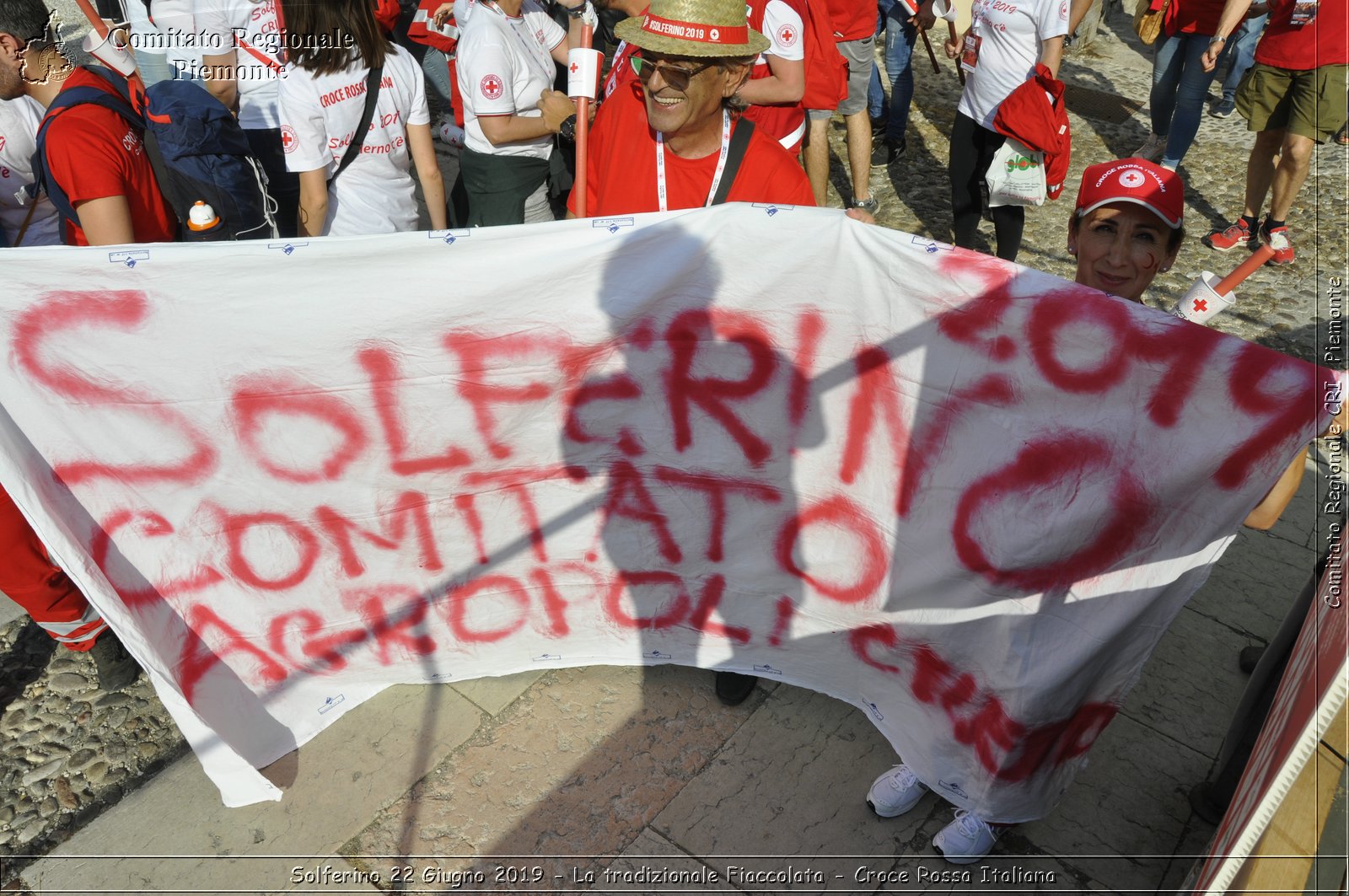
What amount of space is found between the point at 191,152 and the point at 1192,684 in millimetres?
3693

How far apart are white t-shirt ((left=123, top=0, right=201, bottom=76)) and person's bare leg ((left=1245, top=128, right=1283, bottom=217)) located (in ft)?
17.5

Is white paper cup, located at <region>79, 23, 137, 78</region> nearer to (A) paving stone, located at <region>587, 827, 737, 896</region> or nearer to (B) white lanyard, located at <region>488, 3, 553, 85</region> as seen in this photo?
(B) white lanyard, located at <region>488, 3, 553, 85</region>

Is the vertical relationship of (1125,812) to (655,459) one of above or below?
below

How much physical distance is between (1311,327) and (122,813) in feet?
17.7

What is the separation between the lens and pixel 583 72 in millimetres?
2938

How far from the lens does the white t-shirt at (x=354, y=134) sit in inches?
137

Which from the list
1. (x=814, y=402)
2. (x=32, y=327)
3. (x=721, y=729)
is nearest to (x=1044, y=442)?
(x=814, y=402)

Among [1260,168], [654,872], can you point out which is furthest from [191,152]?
[1260,168]

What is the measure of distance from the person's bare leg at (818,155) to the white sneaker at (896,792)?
342cm

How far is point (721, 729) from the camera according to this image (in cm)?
314

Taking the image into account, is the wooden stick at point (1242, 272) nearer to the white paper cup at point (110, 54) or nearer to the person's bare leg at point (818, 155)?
the person's bare leg at point (818, 155)

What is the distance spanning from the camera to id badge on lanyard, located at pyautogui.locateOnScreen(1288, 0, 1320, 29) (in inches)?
200

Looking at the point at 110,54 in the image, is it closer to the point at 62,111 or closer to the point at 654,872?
the point at 62,111

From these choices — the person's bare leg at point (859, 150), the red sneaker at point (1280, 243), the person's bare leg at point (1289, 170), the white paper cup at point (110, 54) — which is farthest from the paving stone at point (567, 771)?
the person's bare leg at point (1289, 170)
